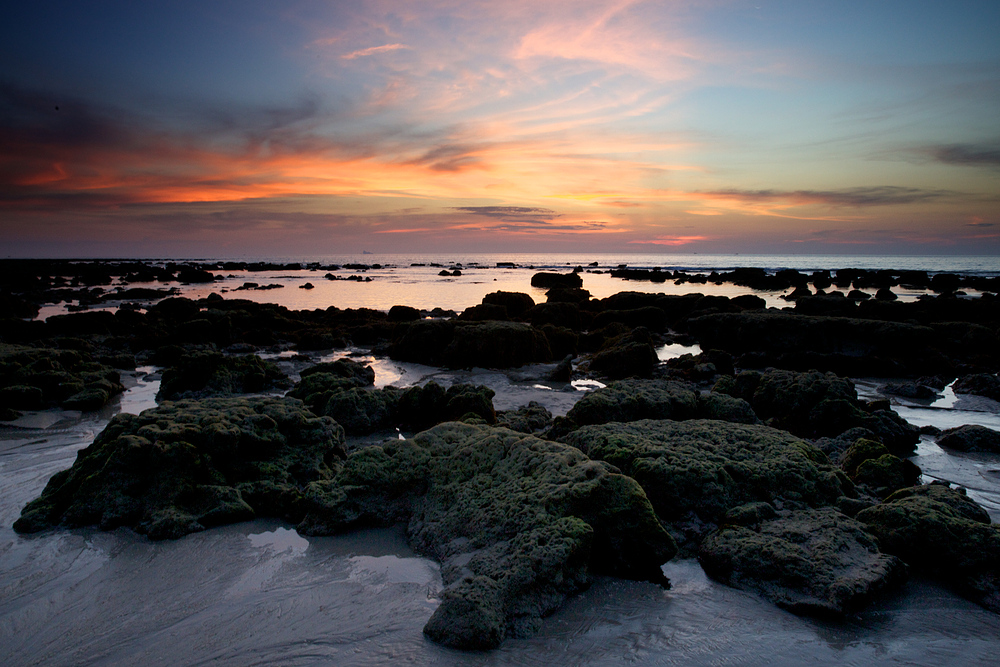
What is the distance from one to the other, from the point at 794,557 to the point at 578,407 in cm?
421

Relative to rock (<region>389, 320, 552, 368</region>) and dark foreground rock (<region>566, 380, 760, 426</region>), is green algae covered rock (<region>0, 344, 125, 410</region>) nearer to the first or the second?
rock (<region>389, 320, 552, 368</region>)

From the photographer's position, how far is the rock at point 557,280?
136 feet

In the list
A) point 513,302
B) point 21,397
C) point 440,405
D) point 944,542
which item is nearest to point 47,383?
point 21,397

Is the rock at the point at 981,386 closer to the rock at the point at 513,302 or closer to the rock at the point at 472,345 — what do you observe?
the rock at the point at 472,345

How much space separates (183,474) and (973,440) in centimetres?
990

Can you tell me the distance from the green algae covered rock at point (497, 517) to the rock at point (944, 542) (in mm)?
1915

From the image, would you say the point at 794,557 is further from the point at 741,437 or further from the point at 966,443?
the point at 966,443

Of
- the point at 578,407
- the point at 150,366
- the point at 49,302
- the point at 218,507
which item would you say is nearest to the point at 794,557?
the point at 578,407

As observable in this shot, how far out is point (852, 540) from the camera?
4.34 metres

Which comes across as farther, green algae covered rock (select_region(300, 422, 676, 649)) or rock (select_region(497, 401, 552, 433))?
rock (select_region(497, 401, 552, 433))

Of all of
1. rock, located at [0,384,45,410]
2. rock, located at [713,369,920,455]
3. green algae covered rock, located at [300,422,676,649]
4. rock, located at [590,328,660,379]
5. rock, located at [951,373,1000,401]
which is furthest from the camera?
rock, located at [590,328,660,379]

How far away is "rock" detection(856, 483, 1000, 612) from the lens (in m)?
4.04

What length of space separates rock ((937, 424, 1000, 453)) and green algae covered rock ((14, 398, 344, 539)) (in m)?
8.39

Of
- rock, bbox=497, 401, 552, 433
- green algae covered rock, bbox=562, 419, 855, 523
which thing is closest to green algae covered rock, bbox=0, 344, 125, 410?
rock, bbox=497, 401, 552, 433
